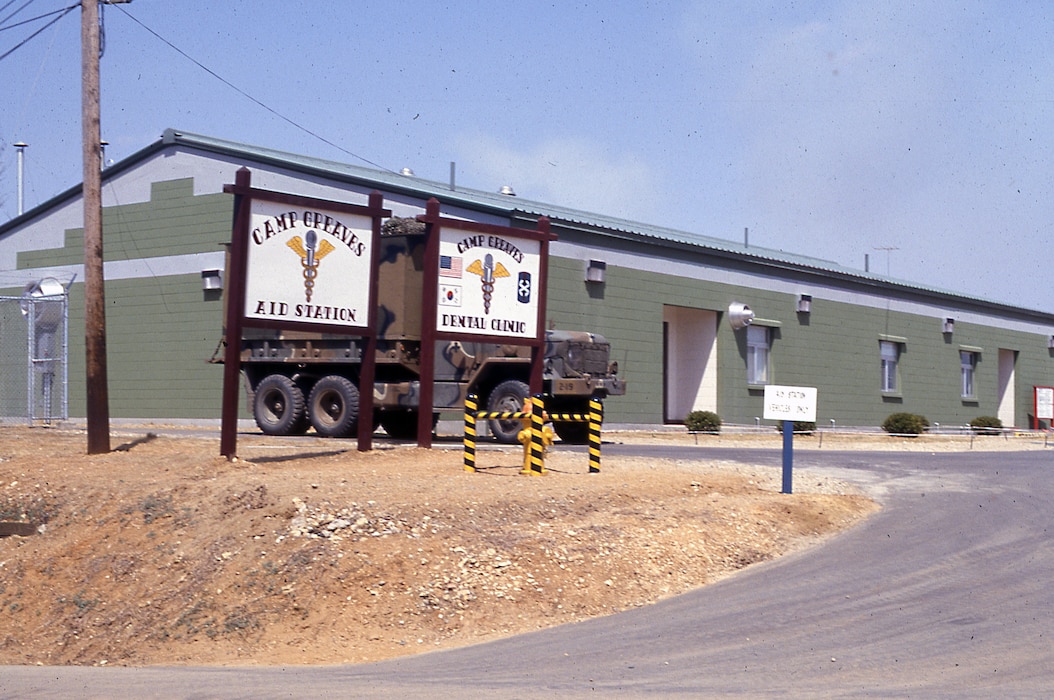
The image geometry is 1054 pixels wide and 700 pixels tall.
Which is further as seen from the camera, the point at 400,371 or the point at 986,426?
the point at 986,426

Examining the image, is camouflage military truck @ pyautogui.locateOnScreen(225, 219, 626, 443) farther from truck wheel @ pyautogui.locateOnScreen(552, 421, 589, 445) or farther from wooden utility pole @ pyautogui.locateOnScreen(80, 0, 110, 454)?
wooden utility pole @ pyautogui.locateOnScreen(80, 0, 110, 454)

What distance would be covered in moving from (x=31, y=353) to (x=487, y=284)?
11480 mm

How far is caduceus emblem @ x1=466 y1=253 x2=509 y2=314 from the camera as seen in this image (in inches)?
678

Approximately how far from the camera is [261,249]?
1491 centimetres

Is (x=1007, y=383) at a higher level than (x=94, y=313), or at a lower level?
lower

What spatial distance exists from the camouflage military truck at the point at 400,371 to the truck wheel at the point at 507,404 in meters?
0.02

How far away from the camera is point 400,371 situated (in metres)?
21.8

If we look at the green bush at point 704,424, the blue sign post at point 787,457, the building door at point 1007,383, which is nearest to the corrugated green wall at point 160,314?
the green bush at point 704,424

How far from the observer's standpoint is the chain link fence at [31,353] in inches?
918

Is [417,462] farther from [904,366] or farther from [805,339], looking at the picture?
[904,366]

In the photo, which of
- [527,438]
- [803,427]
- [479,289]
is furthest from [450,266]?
[803,427]

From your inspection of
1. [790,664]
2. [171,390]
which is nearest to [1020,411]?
[171,390]

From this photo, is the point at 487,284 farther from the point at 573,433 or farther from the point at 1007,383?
the point at 1007,383

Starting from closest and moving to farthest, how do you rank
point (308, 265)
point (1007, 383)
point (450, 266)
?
point (308, 265), point (450, 266), point (1007, 383)
